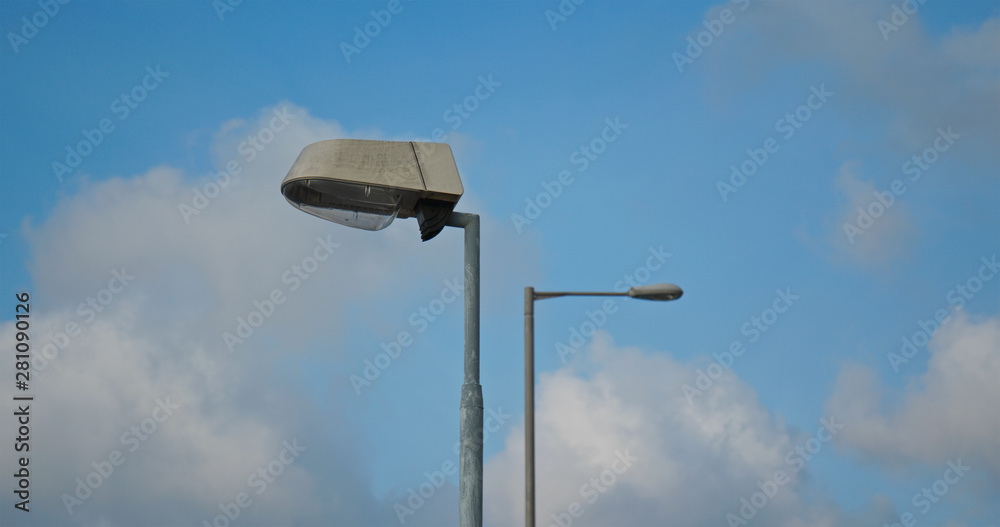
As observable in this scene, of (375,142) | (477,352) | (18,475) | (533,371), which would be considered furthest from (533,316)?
(18,475)

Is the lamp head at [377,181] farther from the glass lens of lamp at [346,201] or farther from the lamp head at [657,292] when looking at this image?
the lamp head at [657,292]

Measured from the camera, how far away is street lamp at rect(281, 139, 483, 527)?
8.55m

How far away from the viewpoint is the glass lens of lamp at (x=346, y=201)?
888 cm


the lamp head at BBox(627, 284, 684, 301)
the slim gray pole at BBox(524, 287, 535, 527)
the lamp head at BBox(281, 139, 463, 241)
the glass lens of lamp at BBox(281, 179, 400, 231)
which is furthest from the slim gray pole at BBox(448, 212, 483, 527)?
the lamp head at BBox(627, 284, 684, 301)

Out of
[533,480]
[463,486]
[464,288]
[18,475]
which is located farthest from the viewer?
[18,475]

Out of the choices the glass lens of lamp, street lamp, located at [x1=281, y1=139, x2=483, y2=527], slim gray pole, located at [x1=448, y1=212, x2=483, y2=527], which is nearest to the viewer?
slim gray pole, located at [x1=448, y1=212, x2=483, y2=527]

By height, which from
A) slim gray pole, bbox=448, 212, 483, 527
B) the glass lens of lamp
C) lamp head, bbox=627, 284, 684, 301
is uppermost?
lamp head, bbox=627, 284, 684, 301

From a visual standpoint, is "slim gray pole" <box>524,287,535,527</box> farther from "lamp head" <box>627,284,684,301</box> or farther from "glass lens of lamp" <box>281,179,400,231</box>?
"glass lens of lamp" <box>281,179,400,231</box>

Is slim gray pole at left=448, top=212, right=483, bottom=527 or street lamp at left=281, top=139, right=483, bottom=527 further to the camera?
street lamp at left=281, top=139, right=483, bottom=527

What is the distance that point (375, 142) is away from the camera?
29.5 feet

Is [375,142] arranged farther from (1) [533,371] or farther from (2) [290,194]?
(1) [533,371]

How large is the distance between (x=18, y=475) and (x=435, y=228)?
12513 millimetres

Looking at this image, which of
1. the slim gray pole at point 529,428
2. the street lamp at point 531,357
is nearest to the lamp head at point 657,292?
the street lamp at point 531,357

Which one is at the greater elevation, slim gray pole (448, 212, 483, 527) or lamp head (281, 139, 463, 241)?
lamp head (281, 139, 463, 241)
